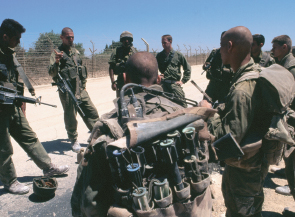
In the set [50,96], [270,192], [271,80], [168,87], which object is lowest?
[270,192]

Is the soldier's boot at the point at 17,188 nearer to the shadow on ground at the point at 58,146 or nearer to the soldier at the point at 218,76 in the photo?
the shadow on ground at the point at 58,146

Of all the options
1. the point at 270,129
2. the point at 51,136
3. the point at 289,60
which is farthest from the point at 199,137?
the point at 51,136

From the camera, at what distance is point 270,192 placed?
331 centimetres

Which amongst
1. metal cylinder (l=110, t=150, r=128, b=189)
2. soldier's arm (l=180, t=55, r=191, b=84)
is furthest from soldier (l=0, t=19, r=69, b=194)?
soldier's arm (l=180, t=55, r=191, b=84)

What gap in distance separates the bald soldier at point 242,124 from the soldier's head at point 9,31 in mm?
2781

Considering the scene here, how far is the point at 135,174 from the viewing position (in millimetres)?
1356

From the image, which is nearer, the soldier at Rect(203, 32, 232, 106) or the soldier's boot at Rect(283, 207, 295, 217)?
the soldier's boot at Rect(283, 207, 295, 217)

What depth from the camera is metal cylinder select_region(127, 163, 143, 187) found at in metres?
1.34

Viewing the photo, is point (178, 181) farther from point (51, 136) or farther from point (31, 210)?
point (51, 136)

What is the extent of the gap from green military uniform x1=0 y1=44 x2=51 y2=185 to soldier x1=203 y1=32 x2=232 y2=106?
3.57 metres

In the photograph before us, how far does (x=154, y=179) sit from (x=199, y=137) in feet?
1.54

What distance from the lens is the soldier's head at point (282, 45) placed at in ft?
12.2

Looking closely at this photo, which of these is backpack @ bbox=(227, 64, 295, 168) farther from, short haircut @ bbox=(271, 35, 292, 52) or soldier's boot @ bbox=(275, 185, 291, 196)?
short haircut @ bbox=(271, 35, 292, 52)

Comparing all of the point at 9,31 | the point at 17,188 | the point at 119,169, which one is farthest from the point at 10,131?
the point at 119,169
